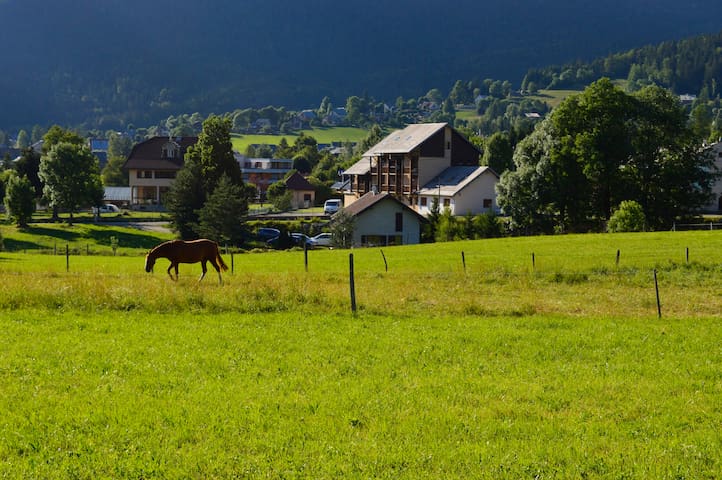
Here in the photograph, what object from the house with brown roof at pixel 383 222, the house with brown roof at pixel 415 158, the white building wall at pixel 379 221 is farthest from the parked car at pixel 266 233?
the house with brown roof at pixel 415 158

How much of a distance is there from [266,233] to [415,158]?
24.8 meters

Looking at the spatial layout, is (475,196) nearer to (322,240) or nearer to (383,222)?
(383,222)

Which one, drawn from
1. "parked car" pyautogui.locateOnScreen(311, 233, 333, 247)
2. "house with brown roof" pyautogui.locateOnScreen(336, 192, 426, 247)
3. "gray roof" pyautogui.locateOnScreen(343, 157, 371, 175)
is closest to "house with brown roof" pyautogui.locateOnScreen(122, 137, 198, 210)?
"gray roof" pyautogui.locateOnScreen(343, 157, 371, 175)

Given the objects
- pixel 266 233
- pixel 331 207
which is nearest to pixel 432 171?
pixel 331 207

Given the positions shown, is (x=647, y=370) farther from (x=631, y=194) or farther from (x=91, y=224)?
(x=91, y=224)

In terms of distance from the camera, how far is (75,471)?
448 inches

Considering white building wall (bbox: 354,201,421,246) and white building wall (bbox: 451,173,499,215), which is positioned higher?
white building wall (bbox: 451,173,499,215)

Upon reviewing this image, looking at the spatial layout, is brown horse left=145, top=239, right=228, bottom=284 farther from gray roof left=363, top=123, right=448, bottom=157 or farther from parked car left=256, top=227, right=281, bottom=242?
gray roof left=363, top=123, right=448, bottom=157

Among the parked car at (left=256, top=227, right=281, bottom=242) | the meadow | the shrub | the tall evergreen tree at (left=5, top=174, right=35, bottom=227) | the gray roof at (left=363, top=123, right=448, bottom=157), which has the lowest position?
the meadow

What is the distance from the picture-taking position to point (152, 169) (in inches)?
5128

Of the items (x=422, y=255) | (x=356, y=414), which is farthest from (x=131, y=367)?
(x=422, y=255)

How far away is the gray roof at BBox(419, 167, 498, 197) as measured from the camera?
→ 94625mm

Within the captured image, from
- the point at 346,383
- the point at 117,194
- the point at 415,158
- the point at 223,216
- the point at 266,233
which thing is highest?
the point at 415,158

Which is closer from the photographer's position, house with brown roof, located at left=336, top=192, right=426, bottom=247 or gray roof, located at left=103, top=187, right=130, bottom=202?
house with brown roof, located at left=336, top=192, right=426, bottom=247
